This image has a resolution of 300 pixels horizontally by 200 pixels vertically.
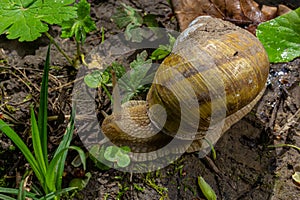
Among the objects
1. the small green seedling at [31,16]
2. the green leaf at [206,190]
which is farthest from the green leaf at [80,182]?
the small green seedling at [31,16]

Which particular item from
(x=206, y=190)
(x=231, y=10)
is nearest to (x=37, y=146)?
(x=206, y=190)

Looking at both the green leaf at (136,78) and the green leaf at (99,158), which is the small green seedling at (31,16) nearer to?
the green leaf at (136,78)

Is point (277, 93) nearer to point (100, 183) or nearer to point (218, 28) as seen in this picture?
point (218, 28)

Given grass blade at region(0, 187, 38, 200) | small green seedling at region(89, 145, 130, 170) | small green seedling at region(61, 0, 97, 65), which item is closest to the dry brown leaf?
small green seedling at region(61, 0, 97, 65)

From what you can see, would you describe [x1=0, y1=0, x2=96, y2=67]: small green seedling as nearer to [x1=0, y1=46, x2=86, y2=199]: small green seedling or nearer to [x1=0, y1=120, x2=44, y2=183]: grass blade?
[x1=0, y1=46, x2=86, y2=199]: small green seedling

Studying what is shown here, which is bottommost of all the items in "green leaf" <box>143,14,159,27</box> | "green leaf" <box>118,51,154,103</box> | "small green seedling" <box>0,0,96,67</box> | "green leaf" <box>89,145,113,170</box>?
"green leaf" <box>89,145,113,170</box>

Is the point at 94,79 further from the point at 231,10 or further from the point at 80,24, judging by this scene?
the point at 231,10

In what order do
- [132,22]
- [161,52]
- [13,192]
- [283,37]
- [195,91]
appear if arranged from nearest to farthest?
[13,192] < [195,91] < [283,37] < [161,52] < [132,22]
